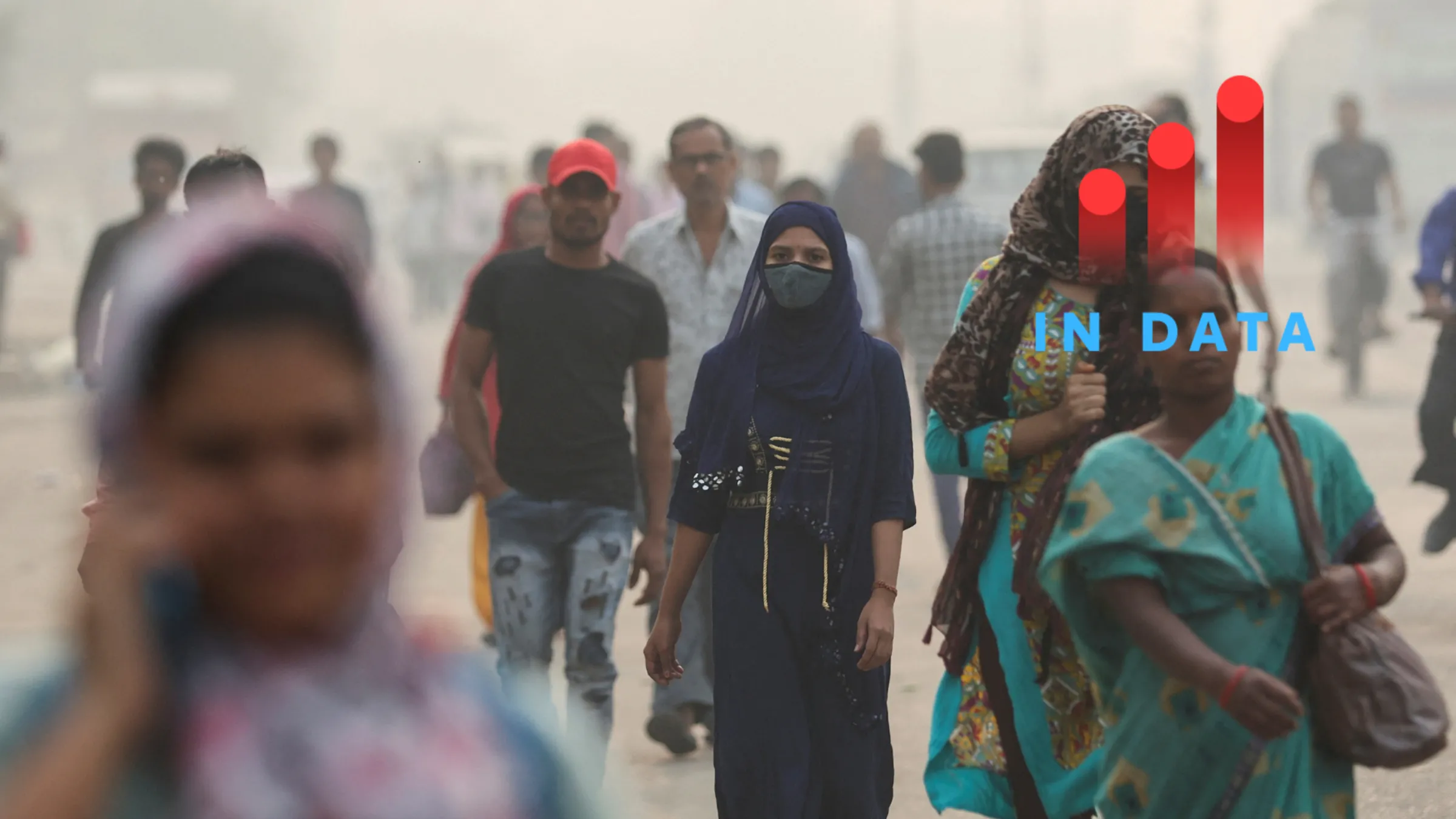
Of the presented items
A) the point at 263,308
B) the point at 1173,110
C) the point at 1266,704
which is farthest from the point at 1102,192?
the point at 1173,110

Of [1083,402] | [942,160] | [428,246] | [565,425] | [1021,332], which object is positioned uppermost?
[428,246]

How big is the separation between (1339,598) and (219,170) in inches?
111

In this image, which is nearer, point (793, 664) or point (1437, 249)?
point (793, 664)

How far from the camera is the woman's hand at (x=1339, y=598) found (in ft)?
10.6

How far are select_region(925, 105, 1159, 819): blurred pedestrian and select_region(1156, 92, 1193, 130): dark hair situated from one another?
4.72 m

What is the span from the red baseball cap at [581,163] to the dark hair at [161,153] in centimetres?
162

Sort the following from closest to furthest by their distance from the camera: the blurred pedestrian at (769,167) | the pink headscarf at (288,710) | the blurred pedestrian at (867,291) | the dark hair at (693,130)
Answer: the pink headscarf at (288,710)
the dark hair at (693,130)
the blurred pedestrian at (867,291)
the blurred pedestrian at (769,167)

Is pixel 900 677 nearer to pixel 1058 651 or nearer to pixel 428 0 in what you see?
pixel 1058 651

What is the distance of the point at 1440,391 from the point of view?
8750 mm

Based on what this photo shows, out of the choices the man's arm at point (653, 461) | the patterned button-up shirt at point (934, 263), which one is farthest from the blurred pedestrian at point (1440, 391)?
the man's arm at point (653, 461)

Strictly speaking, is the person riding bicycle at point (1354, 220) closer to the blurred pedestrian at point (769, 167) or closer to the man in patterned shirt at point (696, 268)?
the blurred pedestrian at point (769, 167)

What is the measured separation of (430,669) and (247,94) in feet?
291

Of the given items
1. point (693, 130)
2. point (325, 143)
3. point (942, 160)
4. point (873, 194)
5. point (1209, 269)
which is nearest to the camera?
point (1209, 269)

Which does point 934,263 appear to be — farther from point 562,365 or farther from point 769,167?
point 769,167
